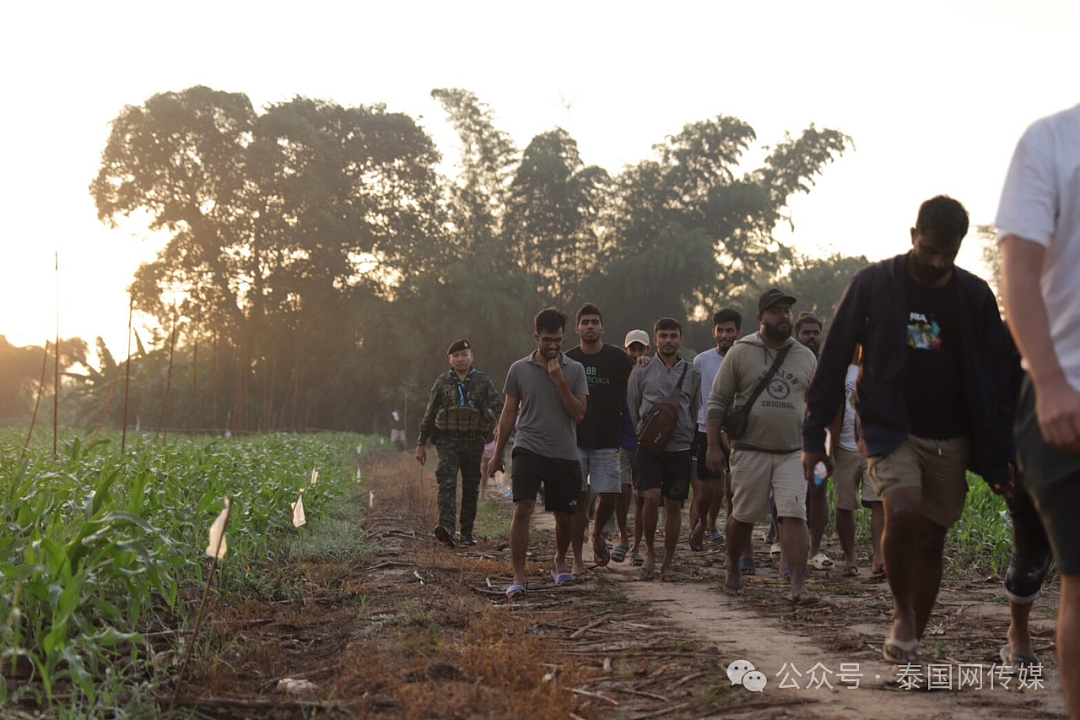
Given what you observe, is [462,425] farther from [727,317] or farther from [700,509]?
[727,317]

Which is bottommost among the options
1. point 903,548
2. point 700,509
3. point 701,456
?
point 700,509

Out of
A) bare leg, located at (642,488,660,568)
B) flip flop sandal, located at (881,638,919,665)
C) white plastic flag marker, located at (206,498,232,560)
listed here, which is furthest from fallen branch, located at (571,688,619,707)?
bare leg, located at (642,488,660,568)

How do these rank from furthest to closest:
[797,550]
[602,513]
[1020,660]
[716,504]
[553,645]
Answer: [716,504], [602,513], [797,550], [553,645], [1020,660]

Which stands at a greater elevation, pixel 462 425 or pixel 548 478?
pixel 462 425

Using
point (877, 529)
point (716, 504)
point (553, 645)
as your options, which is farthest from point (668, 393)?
point (553, 645)

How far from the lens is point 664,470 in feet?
28.0

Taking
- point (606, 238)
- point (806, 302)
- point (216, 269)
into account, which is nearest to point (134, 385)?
point (216, 269)

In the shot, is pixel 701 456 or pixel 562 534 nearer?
pixel 562 534

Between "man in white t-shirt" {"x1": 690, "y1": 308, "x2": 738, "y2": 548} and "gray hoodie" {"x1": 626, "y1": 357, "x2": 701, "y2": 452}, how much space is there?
24cm

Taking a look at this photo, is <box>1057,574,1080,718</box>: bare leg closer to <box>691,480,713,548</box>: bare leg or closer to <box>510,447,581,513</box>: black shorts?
<box>510,447,581,513</box>: black shorts

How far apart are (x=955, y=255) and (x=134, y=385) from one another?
37.2 metres

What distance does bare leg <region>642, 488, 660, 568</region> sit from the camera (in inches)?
320

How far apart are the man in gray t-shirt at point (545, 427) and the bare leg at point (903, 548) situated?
3242 millimetres

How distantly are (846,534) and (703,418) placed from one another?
1.77 meters
